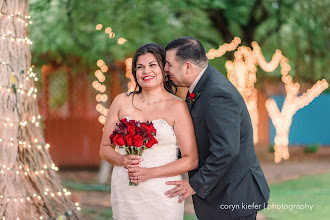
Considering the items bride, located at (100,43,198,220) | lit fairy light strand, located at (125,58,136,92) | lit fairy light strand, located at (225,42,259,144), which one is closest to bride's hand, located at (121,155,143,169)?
bride, located at (100,43,198,220)

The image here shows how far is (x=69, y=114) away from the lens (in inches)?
608

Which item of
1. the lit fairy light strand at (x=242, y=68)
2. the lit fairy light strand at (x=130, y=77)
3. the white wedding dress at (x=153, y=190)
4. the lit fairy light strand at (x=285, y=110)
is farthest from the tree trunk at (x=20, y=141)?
the lit fairy light strand at (x=285, y=110)

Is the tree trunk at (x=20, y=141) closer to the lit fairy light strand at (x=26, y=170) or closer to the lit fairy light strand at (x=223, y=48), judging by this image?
the lit fairy light strand at (x=26, y=170)

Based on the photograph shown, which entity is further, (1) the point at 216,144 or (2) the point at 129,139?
(2) the point at 129,139

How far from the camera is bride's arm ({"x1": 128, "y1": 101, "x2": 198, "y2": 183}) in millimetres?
3807

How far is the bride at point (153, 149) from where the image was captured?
12.6 feet

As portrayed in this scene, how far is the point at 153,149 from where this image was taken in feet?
12.9

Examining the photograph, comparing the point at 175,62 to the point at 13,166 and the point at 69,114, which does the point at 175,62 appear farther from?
the point at 69,114

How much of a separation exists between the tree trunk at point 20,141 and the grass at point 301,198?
10.5 ft

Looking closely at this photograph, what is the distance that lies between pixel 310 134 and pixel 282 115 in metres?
5.40

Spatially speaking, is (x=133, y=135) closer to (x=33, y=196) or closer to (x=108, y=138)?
(x=108, y=138)

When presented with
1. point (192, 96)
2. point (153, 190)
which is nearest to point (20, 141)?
point (153, 190)

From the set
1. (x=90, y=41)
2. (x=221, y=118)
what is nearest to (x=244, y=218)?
(x=221, y=118)

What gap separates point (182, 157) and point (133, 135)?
400mm
